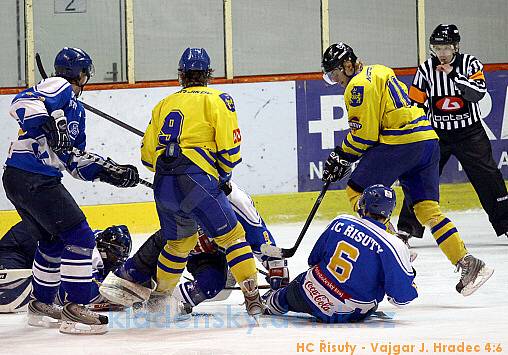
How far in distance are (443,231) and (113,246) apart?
150 centimetres

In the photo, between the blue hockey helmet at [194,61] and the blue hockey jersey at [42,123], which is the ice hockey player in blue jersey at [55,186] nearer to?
the blue hockey jersey at [42,123]

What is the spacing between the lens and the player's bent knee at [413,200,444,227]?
4926 millimetres

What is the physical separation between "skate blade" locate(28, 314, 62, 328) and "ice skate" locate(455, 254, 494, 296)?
1755 millimetres

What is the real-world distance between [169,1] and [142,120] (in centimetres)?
101

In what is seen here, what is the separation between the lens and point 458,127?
6.63m

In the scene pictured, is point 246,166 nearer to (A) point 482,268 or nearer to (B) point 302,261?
(B) point 302,261

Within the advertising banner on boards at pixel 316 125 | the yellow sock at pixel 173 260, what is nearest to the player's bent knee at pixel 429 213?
the yellow sock at pixel 173 260

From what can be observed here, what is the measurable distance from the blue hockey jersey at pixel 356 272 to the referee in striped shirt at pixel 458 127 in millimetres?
2434

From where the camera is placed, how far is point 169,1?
8.14m

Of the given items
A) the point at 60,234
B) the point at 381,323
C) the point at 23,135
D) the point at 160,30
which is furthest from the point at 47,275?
the point at 160,30

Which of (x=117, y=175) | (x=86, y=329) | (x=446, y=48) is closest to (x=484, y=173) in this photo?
(x=446, y=48)

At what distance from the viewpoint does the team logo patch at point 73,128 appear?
4.23 meters

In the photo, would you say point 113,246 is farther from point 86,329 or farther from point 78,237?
point 86,329

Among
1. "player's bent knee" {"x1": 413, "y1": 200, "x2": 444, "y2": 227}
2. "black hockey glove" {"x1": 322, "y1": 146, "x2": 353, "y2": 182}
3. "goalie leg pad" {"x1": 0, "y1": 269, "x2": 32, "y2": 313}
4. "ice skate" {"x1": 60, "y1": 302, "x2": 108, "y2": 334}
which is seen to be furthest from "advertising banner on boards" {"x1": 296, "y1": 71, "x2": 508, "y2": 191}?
"ice skate" {"x1": 60, "y1": 302, "x2": 108, "y2": 334}
